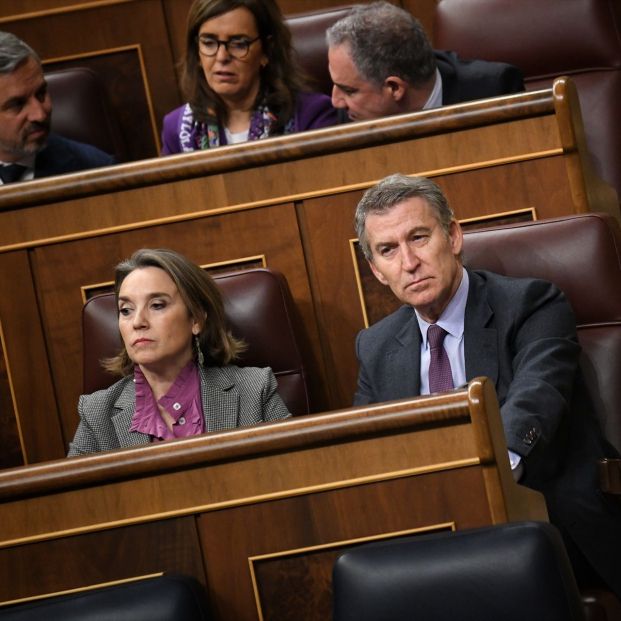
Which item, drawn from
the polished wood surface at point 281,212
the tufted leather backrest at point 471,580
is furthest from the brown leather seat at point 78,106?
the tufted leather backrest at point 471,580

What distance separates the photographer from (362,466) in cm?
85

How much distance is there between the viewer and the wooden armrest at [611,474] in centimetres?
95

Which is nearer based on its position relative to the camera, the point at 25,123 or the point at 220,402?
the point at 220,402

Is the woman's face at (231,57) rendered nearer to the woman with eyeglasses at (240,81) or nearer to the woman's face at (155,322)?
the woman with eyeglasses at (240,81)

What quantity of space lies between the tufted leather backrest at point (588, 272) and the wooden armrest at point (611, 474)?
2.8 inches

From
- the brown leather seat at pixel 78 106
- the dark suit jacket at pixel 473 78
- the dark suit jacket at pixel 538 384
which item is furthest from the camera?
the brown leather seat at pixel 78 106

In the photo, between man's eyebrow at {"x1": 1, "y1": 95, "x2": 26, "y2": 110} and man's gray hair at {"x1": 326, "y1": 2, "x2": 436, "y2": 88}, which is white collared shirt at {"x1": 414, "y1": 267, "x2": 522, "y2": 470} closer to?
man's gray hair at {"x1": 326, "y1": 2, "x2": 436, "y2": 88}

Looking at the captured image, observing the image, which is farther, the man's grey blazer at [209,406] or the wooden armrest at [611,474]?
the man's grey blazer at [209,406]

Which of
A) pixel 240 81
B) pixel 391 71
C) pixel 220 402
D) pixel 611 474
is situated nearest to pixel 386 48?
pixel 391 71

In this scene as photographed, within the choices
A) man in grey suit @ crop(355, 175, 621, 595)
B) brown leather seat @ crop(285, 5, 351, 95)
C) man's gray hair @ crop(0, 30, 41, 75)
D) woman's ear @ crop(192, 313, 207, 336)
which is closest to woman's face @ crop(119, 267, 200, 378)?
woman's ear @ crop(192, 313, 207, 336)

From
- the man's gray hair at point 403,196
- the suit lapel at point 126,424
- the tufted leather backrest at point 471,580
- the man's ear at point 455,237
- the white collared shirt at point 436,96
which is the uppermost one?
the white collared shirt at point 436,96

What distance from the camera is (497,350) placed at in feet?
3.36

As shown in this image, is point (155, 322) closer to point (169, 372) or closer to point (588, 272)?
point (169, 372)

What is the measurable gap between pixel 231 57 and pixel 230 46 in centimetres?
1
